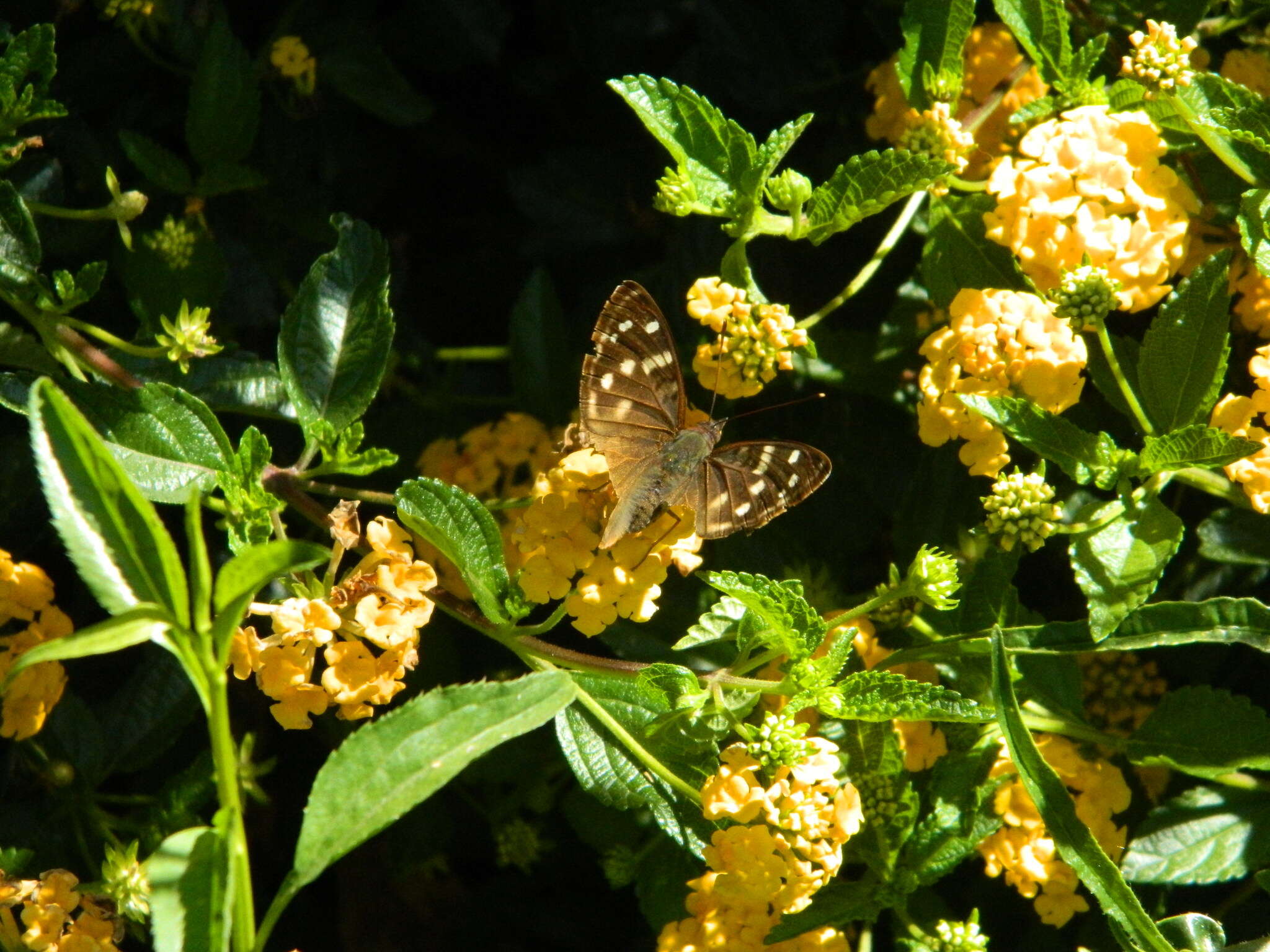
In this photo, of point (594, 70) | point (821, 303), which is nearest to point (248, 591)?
point (821, 303)

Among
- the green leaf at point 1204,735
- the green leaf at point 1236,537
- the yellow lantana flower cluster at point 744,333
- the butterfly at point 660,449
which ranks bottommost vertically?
the green leaf at point 1204,735

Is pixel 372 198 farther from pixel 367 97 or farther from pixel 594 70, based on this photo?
pixel 594 70

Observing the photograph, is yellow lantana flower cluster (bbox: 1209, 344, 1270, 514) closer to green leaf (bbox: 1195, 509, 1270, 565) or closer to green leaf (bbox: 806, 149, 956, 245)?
green leaf (bbox: 1195, 509, 1270, 565)

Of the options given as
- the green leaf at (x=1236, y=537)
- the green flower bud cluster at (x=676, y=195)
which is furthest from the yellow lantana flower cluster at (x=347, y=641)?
the green leaf at (x=1236, y=537)

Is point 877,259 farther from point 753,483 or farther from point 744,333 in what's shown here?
point 753,483

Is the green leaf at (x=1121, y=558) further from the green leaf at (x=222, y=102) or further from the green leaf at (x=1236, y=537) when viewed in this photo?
the green leaf at (x=222, y=102)
